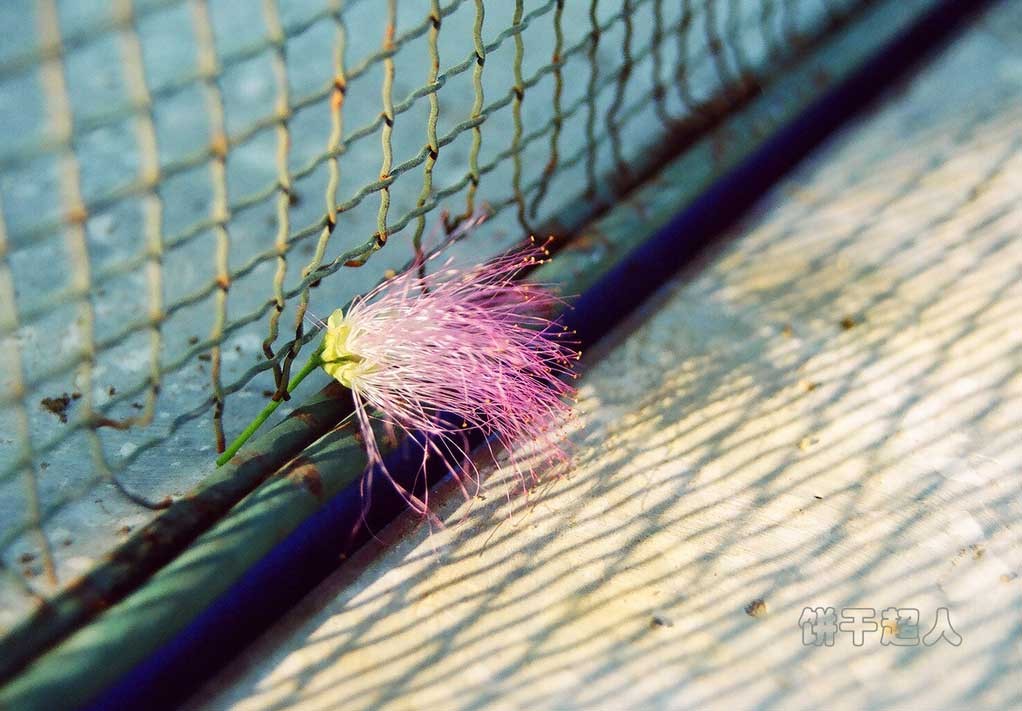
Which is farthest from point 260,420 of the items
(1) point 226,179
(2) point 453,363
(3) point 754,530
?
(3) point 754,530

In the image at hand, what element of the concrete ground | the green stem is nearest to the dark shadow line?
the concrete ground

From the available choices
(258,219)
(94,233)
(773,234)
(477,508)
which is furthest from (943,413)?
(94,233)

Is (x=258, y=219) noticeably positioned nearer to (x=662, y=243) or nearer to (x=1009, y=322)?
(x=662, y=243)

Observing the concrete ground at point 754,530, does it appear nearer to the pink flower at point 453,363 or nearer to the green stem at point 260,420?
the pink flower at point 453,363

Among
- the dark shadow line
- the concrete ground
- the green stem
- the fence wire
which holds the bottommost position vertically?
the concrete ground

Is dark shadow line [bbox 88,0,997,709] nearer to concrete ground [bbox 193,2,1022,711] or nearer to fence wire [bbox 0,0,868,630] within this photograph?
concrete ground [bbox 193,2,1022,711]

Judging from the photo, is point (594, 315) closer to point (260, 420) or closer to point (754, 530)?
point (754, 530)

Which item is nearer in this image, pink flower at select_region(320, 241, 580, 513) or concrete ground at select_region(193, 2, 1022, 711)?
concrete ground at select_region(193, 2, 1022, 711)
